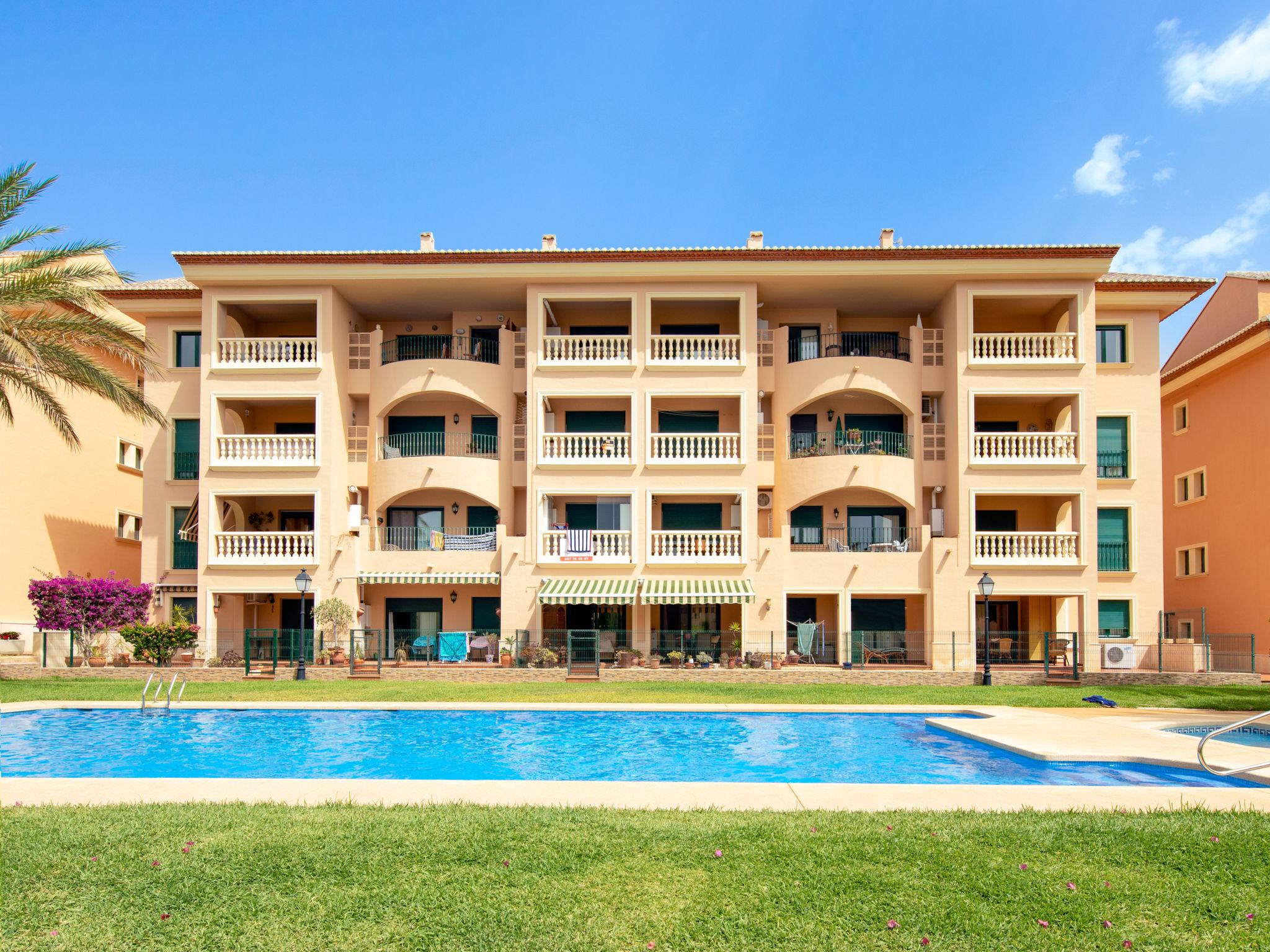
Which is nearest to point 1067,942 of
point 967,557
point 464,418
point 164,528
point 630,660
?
point 630,660

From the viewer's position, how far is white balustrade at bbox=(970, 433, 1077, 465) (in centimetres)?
2914

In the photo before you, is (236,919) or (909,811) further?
(909,811)

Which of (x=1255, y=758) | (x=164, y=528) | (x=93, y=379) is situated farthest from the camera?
(x=164, y=528)

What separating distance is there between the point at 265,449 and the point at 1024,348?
25.1 meters

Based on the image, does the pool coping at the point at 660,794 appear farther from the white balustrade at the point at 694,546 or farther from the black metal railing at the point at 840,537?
the black metal railing at the point at 840,537

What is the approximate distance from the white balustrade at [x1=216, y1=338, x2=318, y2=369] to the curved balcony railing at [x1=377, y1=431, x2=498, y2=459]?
3903mm

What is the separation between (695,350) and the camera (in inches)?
1197

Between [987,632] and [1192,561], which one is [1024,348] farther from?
[1192,561]

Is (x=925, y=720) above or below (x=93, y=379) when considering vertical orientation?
below

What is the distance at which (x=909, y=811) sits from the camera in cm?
888

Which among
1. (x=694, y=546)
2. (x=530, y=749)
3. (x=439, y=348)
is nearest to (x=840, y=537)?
(x=694, y=546)

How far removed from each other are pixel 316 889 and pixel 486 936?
1572 millimetres

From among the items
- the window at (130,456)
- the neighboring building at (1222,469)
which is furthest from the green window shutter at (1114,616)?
the window at (130,456)

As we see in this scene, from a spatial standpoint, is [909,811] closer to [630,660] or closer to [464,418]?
[630,660]
